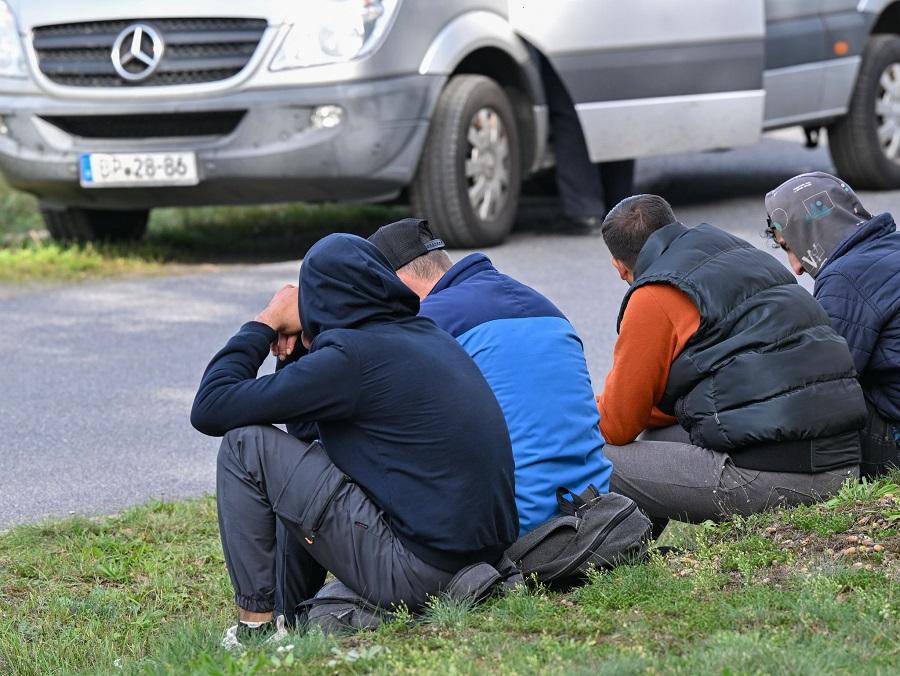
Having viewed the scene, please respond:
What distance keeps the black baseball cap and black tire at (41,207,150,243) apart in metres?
5.95

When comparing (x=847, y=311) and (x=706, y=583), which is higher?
(x=847, y=311)

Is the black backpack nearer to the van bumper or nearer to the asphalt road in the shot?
the asphalt road

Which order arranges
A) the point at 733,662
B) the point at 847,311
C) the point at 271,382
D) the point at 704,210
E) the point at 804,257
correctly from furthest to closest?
the point at 704,210 → the point at 804,257 → the point at 847,311 → the point at 271,382 → the point at 733,662

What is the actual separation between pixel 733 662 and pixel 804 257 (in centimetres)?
203

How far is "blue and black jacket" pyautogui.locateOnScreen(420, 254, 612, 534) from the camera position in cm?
445

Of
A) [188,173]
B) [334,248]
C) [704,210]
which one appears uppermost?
[334,248]

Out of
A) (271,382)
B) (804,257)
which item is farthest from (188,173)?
(271,382)

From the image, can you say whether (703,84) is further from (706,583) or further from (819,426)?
(706,583)

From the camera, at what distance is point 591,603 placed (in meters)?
4.11

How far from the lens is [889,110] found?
458 inches

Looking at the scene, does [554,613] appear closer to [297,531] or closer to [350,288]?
[297,531]

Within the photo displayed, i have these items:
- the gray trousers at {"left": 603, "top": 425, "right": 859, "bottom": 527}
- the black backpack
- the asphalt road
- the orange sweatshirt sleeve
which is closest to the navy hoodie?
the black backpack

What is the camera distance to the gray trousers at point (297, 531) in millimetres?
4148

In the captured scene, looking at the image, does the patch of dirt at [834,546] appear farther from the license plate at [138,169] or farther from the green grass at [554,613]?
the license plate at [138,169]
